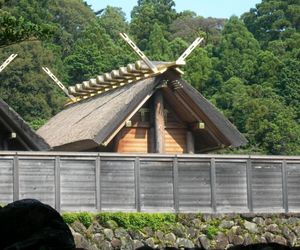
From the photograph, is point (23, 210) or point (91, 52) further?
point (91, 52)

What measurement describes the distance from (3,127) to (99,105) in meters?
4.76

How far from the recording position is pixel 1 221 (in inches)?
511

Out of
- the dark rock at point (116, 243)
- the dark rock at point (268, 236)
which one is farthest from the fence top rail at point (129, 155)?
the dark rock at point (116, 243)

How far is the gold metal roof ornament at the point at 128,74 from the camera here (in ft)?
103

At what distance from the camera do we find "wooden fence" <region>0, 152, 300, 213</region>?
24.8m

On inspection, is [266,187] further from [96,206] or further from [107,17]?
[107,17]

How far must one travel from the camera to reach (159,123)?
3173 cm

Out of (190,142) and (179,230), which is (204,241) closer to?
(179,230)

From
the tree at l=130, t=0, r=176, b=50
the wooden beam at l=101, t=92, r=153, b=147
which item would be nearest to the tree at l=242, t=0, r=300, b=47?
the tree at l=130, t=0, r=176, b=50

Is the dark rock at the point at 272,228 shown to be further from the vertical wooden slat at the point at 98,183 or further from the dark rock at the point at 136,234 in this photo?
the vertical wooden slat at the point at 98,183

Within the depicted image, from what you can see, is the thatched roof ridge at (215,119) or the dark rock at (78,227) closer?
the dark rock at (78,227)

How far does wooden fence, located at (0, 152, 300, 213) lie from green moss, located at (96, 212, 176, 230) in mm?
272

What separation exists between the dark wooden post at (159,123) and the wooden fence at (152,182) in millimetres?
5003

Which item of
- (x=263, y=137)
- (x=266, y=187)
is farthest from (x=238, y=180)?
(x=263, y=137)
